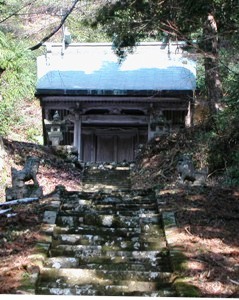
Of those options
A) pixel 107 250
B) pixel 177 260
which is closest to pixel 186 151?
pixel 107 250

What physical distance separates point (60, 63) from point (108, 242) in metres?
17.3

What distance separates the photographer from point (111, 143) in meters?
20.9

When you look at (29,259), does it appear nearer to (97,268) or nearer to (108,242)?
(97,268)

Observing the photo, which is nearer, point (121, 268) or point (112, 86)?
point (121, 268)

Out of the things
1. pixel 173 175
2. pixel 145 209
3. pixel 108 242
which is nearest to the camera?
pixel 108 242

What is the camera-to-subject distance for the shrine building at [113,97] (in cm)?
1791

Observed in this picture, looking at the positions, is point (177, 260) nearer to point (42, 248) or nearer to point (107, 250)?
point (107, 250)

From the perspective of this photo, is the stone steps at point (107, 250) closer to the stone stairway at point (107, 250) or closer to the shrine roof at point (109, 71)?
the stone stairway at point (107, 250)

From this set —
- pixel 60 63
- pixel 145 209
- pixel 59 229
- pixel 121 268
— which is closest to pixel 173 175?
pixel 145 209

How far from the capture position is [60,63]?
22.1 m

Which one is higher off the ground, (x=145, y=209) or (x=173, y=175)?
(x=145, y=209)

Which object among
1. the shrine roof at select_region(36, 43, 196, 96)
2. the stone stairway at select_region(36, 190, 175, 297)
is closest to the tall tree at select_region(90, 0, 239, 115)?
the shrine roof at select_region(36, 43, 196, 96)

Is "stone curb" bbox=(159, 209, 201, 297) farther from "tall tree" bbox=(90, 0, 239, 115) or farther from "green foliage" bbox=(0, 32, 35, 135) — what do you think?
"green foliage" bbox=(0, 32, 35, 135)

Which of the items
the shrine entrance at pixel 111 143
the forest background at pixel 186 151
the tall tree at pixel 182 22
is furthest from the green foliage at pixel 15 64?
the shrine entrance at pixel 111 143
